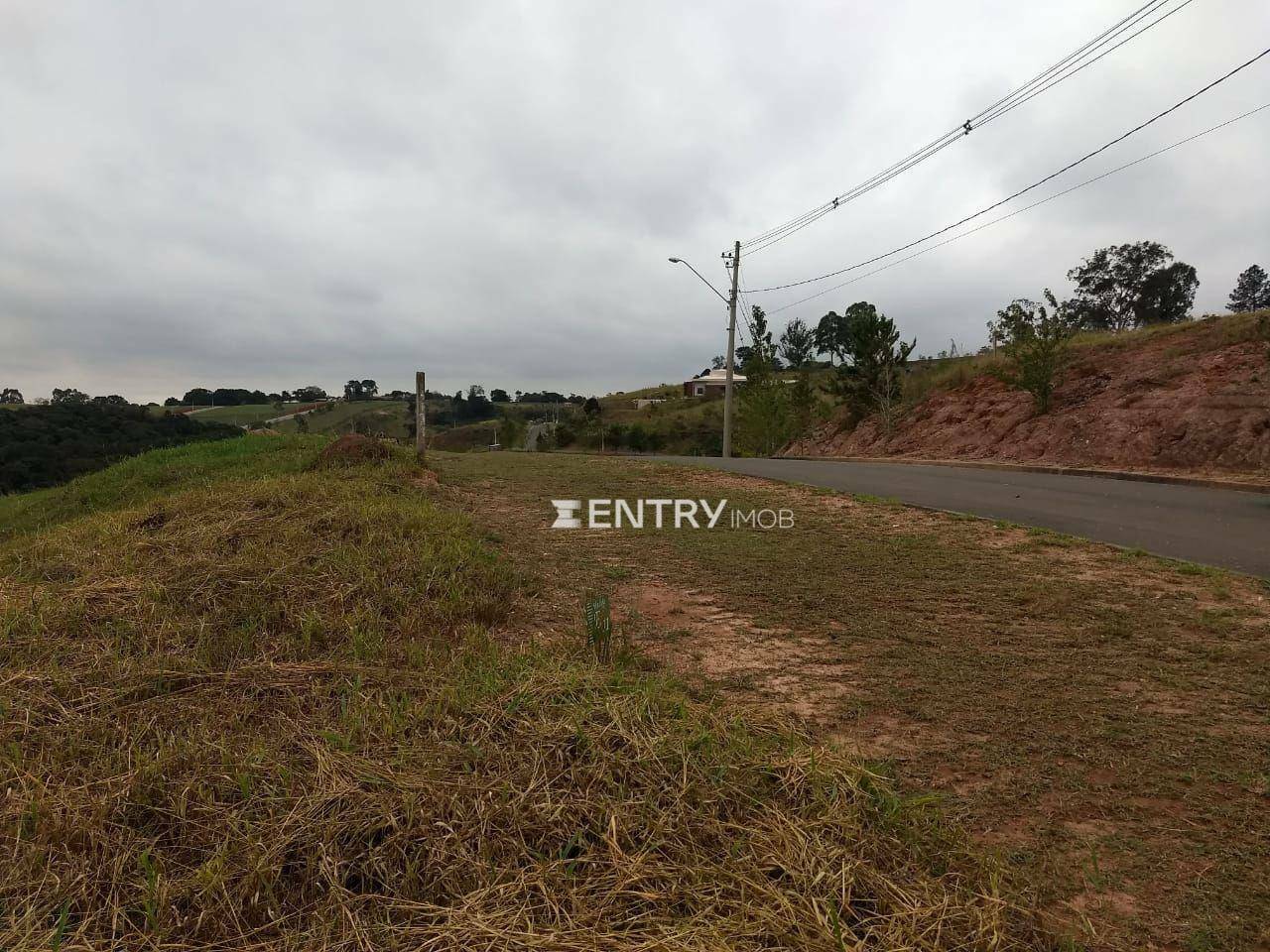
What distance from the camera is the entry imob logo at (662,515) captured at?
26.6 ft

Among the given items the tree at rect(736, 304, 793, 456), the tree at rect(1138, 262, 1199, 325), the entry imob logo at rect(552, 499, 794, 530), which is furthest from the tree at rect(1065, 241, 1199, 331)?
the entry imob logo at rect(552, 499, 794, 530)

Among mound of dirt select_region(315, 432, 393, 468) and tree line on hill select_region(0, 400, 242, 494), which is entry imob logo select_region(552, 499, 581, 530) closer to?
mound of dirt select_region(315, 432, 393, 468)

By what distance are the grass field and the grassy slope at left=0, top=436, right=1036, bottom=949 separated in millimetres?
406

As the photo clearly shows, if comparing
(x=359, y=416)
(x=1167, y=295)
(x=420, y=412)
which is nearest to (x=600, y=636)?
(x=420, y=412)

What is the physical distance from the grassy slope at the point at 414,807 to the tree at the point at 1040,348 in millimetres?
18816

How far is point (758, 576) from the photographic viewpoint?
5.69m

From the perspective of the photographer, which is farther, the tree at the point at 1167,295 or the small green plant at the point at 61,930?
the tree at the point at 1167,295

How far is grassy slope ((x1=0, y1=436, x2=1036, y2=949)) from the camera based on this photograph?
1.76m

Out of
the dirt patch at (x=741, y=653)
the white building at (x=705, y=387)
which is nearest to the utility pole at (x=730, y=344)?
the dirt patch at (x=741, y=653)

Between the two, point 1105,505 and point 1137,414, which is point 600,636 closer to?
point 1105,505

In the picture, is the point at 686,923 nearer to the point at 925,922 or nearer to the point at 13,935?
the point at 925,922

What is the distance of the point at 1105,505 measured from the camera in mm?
8953

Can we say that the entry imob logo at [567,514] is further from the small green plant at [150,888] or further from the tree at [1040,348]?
the tree at [1040,348]

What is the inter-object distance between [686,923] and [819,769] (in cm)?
85
